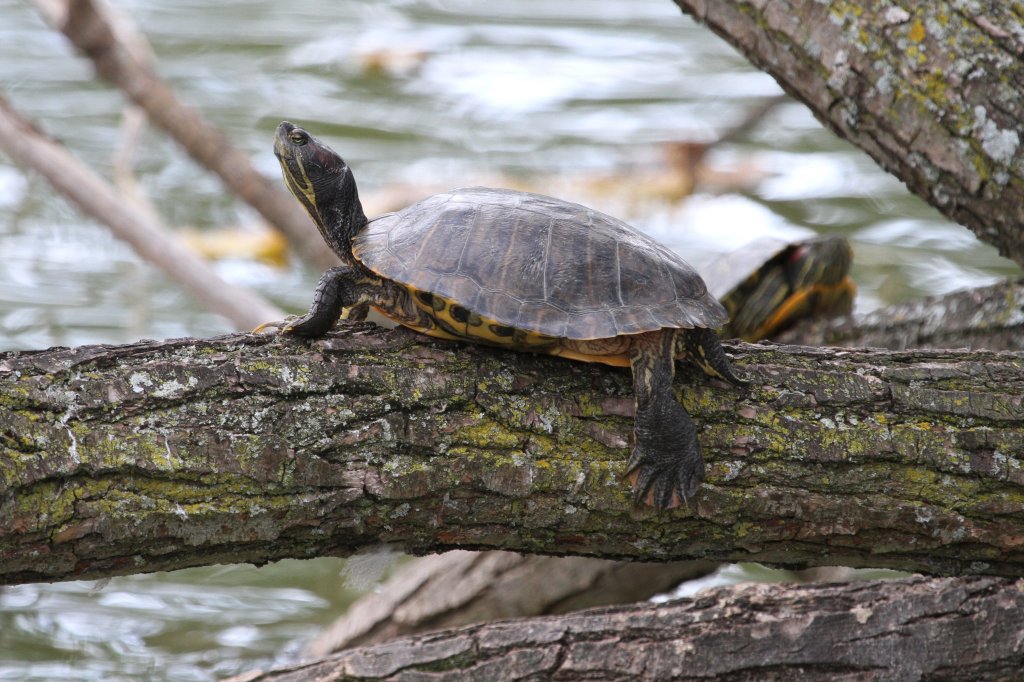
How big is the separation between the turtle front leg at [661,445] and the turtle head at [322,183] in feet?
3.18

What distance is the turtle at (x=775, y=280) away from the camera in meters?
4.81

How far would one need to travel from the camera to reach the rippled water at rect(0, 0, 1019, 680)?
7191mm

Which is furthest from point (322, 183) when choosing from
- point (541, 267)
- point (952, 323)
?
point (952, 323)

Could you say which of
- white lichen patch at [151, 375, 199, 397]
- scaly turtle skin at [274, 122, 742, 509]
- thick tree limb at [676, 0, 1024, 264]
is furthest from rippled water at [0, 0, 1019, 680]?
thick tree limb at [676, 0, 1024, 264]

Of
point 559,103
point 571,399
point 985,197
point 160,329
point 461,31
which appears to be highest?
point 461,31

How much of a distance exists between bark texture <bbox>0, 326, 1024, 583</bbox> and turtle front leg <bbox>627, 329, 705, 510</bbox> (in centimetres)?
5

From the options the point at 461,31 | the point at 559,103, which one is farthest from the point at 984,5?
the point at 461,31

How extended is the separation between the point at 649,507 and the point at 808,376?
581 mm

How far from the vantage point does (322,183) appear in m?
2.99

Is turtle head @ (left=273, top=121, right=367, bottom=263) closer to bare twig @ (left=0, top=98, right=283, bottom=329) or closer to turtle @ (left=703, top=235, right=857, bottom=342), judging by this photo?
turtle @ (left=703, top=235, right=857, bottom=342)

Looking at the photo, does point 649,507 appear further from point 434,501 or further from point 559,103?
point 559,103

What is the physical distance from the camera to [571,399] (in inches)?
105

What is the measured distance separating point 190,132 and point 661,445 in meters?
4.25

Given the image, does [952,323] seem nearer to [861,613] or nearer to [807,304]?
[807,304]
